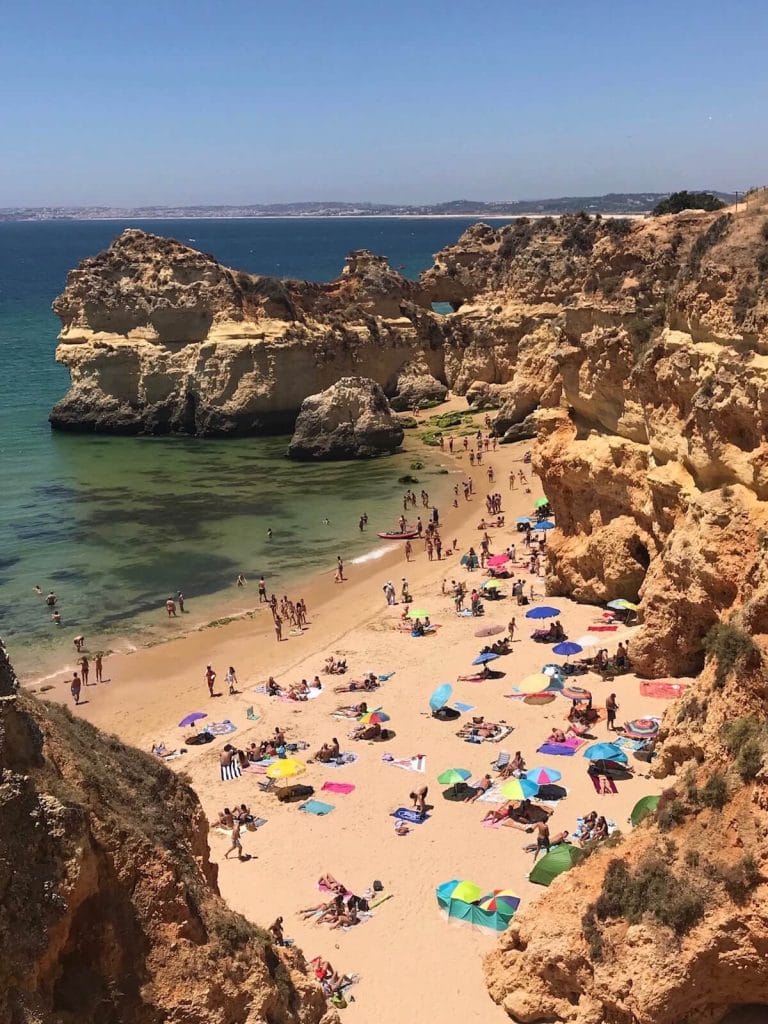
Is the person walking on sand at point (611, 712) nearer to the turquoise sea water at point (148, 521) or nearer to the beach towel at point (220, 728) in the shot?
the beach towel at point (220, 728)

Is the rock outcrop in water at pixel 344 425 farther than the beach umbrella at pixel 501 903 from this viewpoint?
Yes

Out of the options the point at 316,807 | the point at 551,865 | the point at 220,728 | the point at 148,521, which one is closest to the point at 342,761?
the point at 316,807

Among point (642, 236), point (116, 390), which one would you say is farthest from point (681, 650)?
point (116, 390)

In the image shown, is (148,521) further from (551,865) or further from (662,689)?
(551,865)

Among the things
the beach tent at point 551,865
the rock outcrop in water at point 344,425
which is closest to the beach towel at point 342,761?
the beach tent at point 551,865

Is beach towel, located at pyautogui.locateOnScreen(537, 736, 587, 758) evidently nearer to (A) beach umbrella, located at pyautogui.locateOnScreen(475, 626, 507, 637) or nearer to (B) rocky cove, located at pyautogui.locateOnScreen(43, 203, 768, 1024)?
(B) rocky cove, located at pyautogui.locateOnScreen(43, 203, 768, 1024)
